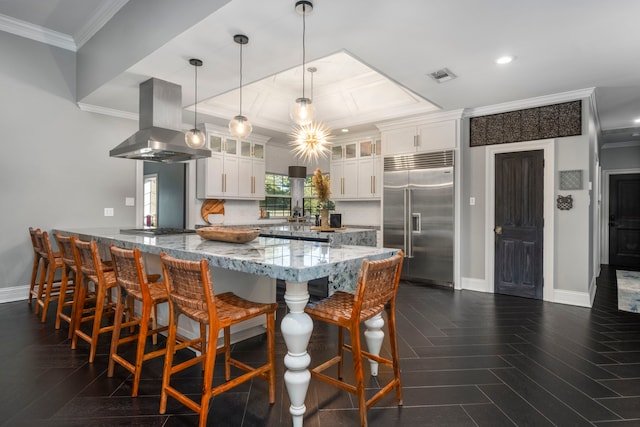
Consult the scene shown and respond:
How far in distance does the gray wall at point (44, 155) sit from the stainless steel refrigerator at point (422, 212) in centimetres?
420

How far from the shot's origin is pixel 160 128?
3812mm

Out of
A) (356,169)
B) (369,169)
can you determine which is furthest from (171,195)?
(369,169)

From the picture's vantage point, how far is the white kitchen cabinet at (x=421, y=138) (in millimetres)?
5078

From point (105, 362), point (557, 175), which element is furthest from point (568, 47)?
point (105, 362)

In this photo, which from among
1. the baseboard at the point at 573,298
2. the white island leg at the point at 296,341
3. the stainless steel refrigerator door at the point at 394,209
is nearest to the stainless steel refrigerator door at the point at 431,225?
the stainless steel refrigerator door at the point at 394,209

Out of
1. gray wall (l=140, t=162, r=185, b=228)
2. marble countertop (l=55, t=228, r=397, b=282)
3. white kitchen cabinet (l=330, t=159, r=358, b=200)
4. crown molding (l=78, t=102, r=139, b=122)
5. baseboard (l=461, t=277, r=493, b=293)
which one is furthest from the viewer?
white kitchen cabinet (l=330, t=159, r=358, b=200)

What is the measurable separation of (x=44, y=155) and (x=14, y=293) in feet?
5.67

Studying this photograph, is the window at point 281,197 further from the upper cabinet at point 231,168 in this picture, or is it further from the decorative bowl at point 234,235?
the decorative bowl at point 234,235

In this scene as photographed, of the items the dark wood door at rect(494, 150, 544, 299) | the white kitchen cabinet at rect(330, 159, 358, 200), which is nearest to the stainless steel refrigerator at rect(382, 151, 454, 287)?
the dark wood door at rect(494, 150, 544, 299)

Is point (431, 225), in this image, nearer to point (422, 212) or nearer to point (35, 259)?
point (422, 212)

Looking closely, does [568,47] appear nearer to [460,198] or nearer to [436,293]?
[460,198]

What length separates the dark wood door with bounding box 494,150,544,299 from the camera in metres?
4.49

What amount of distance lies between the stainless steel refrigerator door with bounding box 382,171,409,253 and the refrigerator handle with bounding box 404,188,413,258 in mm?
35

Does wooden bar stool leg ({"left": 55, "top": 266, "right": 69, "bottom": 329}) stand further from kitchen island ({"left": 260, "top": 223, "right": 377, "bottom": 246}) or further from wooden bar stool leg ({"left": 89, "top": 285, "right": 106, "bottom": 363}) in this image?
kitchen island ({"left": 260, "top": 223, "right": 377, "bottom": 246})
